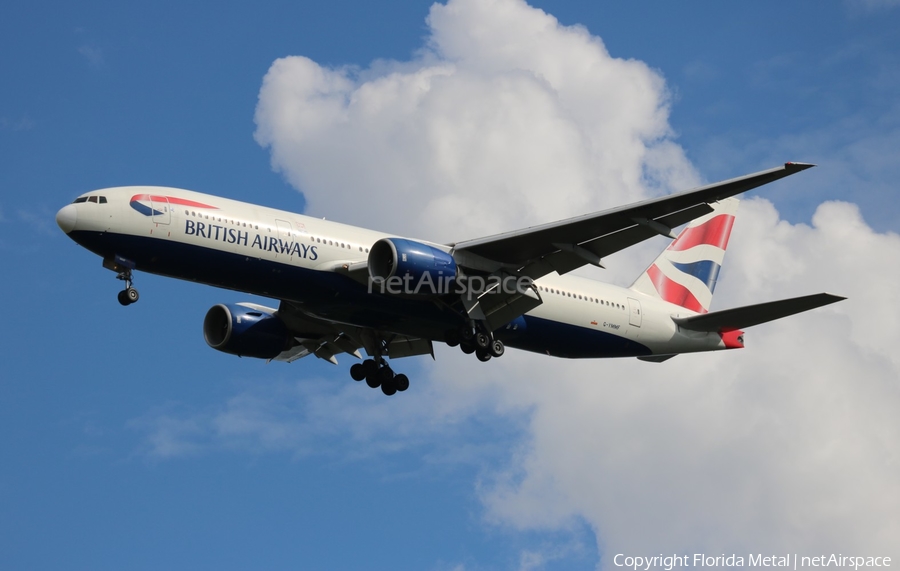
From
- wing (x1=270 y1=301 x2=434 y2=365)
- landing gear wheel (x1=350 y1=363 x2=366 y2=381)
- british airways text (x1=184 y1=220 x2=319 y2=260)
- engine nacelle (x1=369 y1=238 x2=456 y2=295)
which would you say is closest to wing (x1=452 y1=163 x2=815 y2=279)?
engine nacelle (x1=369 y1=238 x2=456 y2=295)

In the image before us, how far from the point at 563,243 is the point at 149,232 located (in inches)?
472

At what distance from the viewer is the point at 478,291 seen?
114 feet

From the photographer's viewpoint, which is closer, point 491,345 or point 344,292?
point 344,292

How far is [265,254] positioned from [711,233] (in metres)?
21.0

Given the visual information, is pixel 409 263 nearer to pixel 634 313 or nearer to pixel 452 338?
pixel 452 338

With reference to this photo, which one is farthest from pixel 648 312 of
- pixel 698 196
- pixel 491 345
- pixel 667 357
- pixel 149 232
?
pixel 149 232

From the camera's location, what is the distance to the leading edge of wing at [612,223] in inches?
1163

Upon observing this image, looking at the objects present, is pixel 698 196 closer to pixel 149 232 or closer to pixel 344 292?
pixel 344 292

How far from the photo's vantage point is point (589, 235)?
33188mm

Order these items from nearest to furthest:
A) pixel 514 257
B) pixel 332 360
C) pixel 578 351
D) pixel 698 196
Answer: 1. pixel 698 196
2. pixel 514 257
3. pixel 578 351
4. pixel 332 360

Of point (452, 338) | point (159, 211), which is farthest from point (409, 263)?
point (159, 211)

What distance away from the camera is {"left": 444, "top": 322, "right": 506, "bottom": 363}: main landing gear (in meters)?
35.2

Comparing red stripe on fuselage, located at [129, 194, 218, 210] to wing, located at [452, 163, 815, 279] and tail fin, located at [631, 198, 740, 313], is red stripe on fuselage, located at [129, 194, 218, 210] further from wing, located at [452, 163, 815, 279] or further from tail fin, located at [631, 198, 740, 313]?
tail fin, located at [631, 198, 740, 313]

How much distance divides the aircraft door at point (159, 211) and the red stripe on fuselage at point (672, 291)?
1897cm
